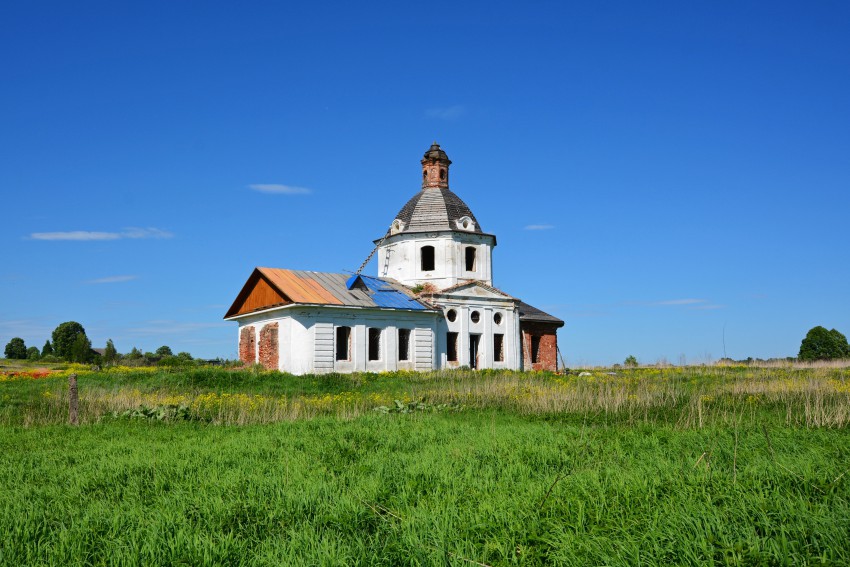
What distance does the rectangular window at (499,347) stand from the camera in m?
33.2

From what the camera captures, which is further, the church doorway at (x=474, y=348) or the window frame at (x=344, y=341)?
the church doorway at (x=474, y=348)

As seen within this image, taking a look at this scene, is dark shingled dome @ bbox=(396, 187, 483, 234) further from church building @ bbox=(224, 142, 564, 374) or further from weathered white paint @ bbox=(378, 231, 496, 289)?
weathered white paint @ bbox=(378, 231, 496, 289)

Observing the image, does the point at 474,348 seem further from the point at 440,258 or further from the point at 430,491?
the point at 430,491

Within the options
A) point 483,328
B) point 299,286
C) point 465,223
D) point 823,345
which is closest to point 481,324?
point 483,328

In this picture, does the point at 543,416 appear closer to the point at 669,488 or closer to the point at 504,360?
the point at 669,488

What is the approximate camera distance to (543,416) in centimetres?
1389

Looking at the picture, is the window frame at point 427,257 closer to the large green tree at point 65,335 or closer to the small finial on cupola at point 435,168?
the small finial on cupola at point 435,168

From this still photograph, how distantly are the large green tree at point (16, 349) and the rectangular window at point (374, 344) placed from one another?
5539 centimetres

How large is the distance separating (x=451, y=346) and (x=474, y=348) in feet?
4.32

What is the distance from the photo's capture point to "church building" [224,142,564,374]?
2739 centimetres

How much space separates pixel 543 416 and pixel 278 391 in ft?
33.6

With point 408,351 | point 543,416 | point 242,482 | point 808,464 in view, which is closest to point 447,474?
point 242,482

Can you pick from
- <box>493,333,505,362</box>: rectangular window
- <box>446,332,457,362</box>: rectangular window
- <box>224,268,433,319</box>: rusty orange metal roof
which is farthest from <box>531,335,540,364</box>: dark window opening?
<box>224,268,433,319</box>: rusty orange metal roof

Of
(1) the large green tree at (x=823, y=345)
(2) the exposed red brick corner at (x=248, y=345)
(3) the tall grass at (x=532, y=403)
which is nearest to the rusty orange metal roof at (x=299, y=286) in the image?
(2) the exposed red brick corner at (x=248, y=345)
